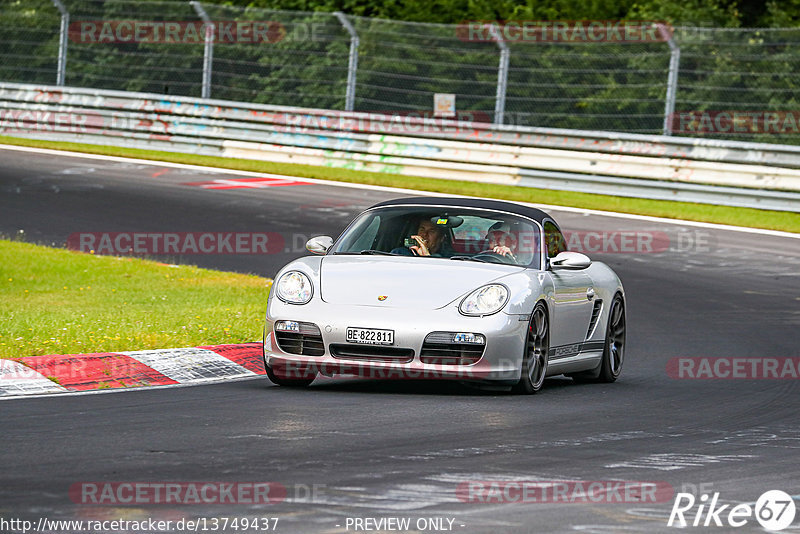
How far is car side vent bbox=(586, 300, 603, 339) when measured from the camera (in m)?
10.8

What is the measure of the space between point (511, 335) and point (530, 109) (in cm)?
1595

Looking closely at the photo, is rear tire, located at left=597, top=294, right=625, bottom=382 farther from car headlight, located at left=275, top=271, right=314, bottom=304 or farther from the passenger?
car headlight, located at left=275, top=271, right=314, bottom=304

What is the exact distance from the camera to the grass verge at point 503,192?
2200 cm

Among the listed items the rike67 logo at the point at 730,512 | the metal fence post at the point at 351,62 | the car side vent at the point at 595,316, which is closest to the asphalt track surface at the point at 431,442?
the rike67 logo at the point at 730,512

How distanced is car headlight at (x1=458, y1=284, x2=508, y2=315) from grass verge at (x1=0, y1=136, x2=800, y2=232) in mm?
12769

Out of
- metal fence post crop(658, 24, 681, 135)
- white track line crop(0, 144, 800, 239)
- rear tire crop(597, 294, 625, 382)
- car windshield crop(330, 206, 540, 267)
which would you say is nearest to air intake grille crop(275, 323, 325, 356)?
car windshield crop(330, 206, 540, 267)

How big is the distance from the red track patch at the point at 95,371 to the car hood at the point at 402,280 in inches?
51.1

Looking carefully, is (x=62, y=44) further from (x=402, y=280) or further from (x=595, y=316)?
(x=402, y=280)

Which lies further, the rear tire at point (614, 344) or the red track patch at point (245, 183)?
the red track patch at point (245, 183)

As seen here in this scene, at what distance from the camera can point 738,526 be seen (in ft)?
18.6

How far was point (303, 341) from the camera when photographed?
30.2ft

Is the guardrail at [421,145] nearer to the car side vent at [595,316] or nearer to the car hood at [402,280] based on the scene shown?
the car side vent at [595,316]

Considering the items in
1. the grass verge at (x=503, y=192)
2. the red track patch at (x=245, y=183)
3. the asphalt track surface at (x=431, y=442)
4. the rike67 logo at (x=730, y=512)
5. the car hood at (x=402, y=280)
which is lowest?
the red track patch at (x=245, y=183)

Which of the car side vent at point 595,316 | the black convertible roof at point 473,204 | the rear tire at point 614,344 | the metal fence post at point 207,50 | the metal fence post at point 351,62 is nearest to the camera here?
the black convertible roof at point 473,204
